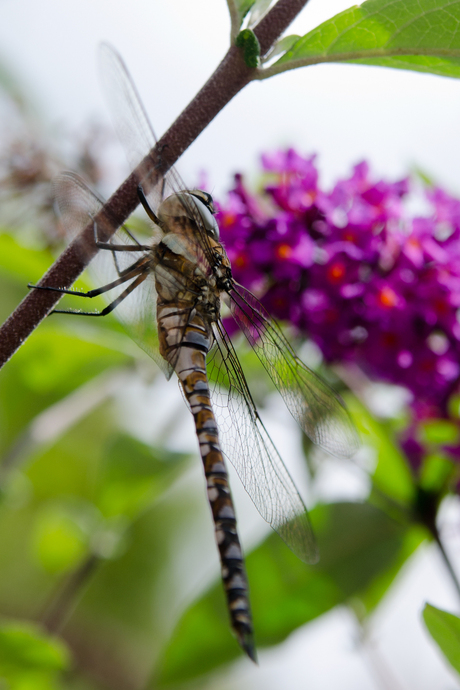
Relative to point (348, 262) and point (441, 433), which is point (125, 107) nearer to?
point (348, 262)

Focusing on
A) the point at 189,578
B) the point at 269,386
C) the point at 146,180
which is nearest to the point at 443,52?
the point at 146,180

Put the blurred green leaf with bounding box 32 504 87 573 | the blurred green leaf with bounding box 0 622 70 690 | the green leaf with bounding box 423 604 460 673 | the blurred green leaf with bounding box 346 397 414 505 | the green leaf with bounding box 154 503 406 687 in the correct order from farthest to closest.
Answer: the blurred green leaf with bounding box 32 504 87 573
the blurred green leaf with bounding box 346 397 414 505
the green leaf with bounding box 154 503 406 687
the blurred green leaf with bounding box 0 622 70 690
the green leaf with bounding box 423 604 460 673

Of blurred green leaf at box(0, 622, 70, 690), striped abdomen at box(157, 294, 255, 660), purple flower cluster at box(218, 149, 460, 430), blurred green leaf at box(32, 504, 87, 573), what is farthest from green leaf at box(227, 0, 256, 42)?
blurred green leaf at box(32, 504, 87, 573)

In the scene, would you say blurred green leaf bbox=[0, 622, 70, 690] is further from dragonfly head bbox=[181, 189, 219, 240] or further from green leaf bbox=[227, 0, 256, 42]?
green leaf bbox=[227, 0, 256, 42]

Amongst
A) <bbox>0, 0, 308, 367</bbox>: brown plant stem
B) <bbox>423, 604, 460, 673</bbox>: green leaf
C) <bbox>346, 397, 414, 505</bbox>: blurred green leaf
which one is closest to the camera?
<bbox>0, 0, 308, 367</bbox>: brown plant stem

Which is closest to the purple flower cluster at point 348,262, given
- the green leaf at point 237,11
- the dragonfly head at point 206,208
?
the dragonfly head at point 206,208

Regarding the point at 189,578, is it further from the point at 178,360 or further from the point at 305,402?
the point at 178,360

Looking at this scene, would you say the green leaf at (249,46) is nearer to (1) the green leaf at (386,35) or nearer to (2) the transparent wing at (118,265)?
(1) the green leaf at (386,35)

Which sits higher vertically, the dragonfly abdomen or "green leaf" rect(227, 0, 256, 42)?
"green leaf" rect(227, 0, 256, 42)
